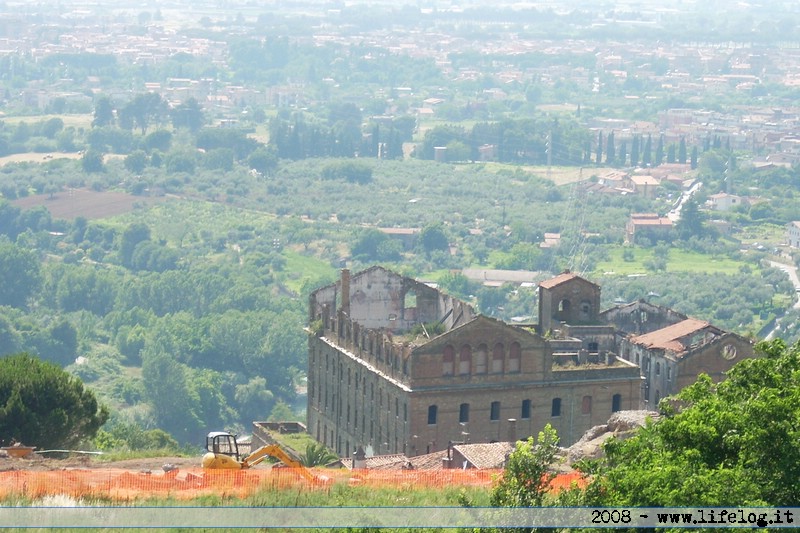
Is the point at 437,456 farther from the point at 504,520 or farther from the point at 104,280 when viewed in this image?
the point at 104,280

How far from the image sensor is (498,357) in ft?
210

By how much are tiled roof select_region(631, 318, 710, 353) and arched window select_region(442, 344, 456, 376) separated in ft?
23.3

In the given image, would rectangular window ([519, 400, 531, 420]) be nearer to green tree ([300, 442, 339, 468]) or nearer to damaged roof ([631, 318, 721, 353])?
damaged roof ([631, 318, 721, 353])

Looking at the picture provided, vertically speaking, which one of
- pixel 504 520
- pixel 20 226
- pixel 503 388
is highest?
pixel 504 520

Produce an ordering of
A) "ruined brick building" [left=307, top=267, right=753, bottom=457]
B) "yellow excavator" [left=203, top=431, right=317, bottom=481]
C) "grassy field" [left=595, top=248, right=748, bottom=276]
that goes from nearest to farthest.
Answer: "yellow excavator" [left=203, top=431, right=317, bottom=481] < "ruined brick building" [left=307, top=267, right=753, bottom=457] < "grassy field" [left=595, top=248, right=748, bottom=276]

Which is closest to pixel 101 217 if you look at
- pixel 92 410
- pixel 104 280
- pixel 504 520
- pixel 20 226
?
pixel 20 226

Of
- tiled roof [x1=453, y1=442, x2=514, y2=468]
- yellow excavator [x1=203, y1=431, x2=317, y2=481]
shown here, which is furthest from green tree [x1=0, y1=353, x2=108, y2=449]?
tiled roof [x1=453, y1=442, x2=514, y2=468]

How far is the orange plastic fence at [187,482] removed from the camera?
39000 mm

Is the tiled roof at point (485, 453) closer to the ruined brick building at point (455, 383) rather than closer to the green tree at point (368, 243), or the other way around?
the ruined brick building at point (455, 383)

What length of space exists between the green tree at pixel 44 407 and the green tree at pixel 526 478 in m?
20.1

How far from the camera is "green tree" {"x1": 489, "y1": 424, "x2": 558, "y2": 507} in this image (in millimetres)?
34844

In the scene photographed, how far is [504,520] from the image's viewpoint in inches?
1340

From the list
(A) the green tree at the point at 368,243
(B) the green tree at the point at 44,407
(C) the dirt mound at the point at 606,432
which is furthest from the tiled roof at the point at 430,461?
(A) the green tree at the point at 368,243

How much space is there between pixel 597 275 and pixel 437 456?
9901cm
